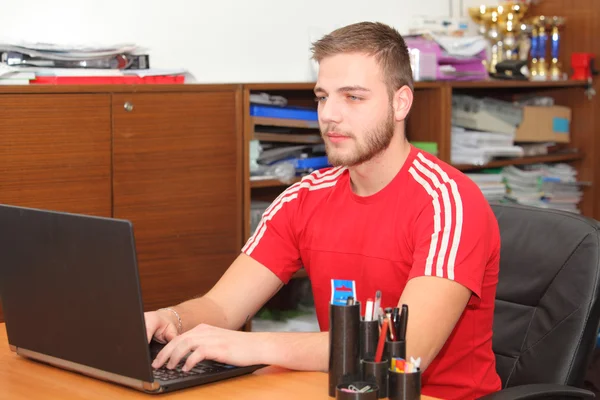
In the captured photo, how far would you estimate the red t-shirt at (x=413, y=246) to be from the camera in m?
1.89

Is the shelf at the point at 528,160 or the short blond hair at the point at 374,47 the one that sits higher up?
the short blond hair at the point at 374,47

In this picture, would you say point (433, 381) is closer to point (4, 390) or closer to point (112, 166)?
point (4, 390)

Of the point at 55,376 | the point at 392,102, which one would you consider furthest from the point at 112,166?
the point at 55,376

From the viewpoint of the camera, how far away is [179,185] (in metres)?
2.95

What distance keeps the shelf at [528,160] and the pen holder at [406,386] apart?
2.50 m

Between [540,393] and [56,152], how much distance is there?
155 cm

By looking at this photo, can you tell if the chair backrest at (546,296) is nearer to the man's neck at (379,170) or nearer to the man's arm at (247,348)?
the man's neck at (379,170)

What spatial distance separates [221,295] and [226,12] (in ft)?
5.61

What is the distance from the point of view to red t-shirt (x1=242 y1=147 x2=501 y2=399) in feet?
6.21

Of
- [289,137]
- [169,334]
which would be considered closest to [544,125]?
[289,137]

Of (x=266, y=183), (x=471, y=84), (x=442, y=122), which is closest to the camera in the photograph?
(x=266, y=183)

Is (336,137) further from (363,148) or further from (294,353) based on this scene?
(294,353)

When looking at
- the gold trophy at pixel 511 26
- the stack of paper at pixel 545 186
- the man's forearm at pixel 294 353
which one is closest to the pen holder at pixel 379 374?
the man's forearm at pixel 294 353

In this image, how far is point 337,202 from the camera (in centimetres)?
215
